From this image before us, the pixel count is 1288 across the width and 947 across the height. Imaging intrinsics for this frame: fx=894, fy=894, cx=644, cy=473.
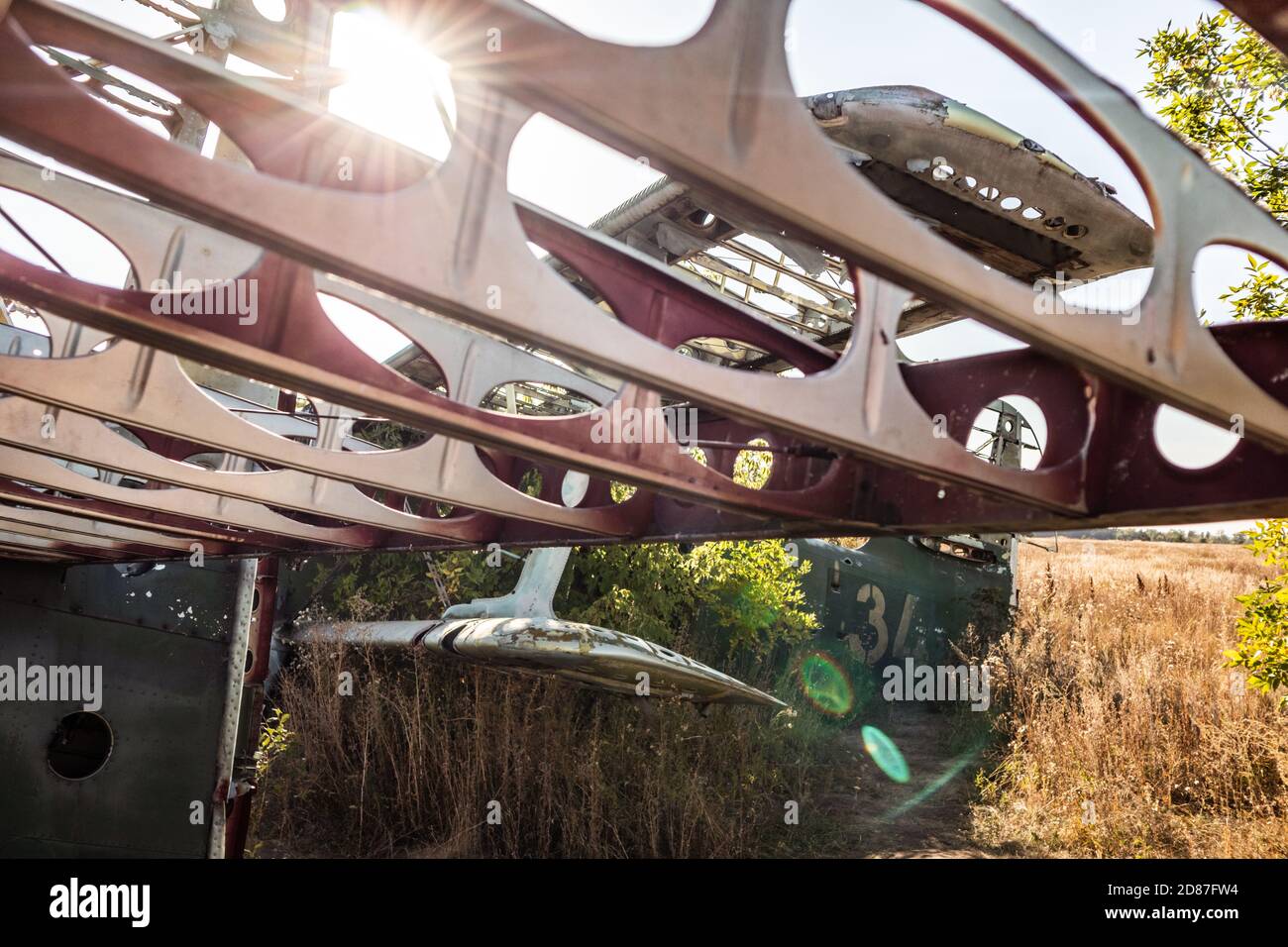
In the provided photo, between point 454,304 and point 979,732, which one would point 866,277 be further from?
point 979,732

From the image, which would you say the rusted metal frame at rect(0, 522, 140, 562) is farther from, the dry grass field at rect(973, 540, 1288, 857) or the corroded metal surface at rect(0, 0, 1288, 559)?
the dry grass field at rect(973, 540, 1288, 857)

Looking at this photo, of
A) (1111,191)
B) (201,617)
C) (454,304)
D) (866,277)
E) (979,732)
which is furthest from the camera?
(979,732)

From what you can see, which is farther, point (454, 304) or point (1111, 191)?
point (1111, 191)

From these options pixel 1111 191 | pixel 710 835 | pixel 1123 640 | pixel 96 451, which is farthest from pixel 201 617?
pixel 1123 640

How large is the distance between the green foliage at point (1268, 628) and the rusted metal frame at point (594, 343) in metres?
4.51

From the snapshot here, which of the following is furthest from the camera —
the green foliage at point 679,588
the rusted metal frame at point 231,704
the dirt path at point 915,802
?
the green foliage at point 679,588

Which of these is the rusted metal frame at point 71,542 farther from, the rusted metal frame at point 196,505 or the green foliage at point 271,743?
the green foliage at point 271,743

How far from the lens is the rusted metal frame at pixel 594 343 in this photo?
5.74 feet

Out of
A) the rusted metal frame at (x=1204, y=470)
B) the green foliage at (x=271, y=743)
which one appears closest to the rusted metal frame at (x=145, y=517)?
the rusted metal frame at (x=1204, y=470)

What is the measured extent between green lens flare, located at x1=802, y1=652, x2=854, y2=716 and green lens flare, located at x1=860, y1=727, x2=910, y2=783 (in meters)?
0.56

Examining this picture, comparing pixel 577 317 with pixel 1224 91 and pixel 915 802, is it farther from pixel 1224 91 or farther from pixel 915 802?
pixel 915 802

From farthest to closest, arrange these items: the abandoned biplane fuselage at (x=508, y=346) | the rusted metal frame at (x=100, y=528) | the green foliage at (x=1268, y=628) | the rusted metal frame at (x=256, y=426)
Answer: the green foliage at (x=1268, y=628), the rusted metal frame at (x=100, y=528), the rusted metal frame at (x=256, y=426), the abandoned biplane fuselage at (x=508, y=346)

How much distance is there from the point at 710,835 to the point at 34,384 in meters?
7.98
